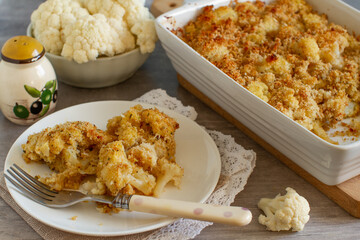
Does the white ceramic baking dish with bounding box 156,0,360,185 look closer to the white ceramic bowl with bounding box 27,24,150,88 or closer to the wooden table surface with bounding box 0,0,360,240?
the wooden table surface with bounding box 0,0,360,240

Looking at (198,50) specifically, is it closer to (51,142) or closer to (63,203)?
(51,142)

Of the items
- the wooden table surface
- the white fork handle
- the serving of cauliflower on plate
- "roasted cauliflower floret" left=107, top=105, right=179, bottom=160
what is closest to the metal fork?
the white fork handle

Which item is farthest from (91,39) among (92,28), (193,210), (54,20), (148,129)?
(193,210)

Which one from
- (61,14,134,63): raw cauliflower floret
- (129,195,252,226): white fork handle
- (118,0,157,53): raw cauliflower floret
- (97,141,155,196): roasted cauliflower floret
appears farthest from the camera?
(118,0,157,53): raw cauliflower floret

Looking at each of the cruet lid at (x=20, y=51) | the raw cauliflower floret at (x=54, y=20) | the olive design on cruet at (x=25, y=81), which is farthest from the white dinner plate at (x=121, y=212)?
the raw cauliflower floret at (x=54, y=20)

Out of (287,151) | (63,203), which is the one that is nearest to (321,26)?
(287,151)

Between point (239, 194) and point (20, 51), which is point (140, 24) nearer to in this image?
point (20, 51)
